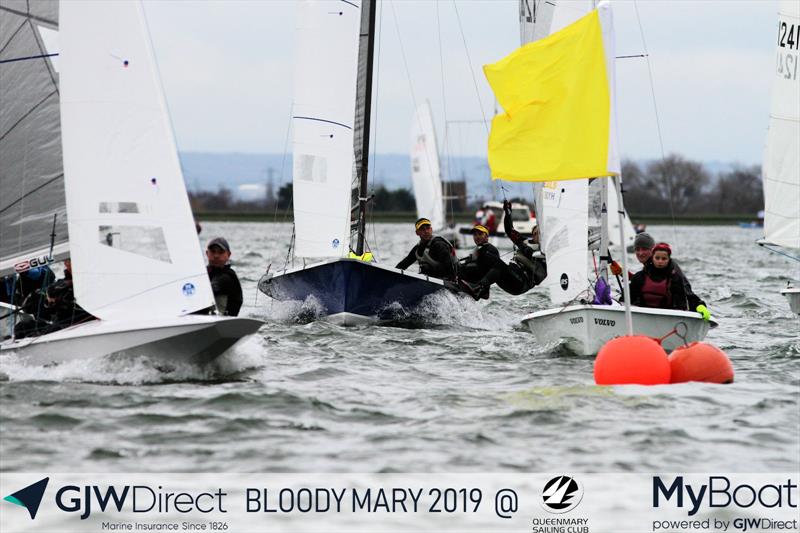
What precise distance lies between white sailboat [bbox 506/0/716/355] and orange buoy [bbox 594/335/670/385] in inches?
30.5

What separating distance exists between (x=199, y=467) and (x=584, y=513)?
2.37 meters

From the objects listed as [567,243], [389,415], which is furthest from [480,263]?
[389,415]

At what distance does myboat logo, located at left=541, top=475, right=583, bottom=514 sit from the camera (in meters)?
7.74

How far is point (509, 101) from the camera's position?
11.9 meters

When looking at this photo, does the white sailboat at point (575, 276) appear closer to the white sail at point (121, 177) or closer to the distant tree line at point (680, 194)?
the white sail at point (121, 177)

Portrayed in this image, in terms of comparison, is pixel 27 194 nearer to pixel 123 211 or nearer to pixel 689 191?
pixel 123 211

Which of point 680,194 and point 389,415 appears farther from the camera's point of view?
point 680,194

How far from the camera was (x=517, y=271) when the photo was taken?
56.4ft

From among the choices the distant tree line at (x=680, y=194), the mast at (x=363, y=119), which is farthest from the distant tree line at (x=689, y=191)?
the mast at (x=363, y=119)

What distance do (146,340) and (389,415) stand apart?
2.20m

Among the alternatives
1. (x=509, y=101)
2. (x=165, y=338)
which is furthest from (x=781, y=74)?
(x=165, y=338)

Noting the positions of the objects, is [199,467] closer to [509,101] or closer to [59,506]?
[59,506]

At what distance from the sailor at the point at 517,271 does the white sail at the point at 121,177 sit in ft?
20.6

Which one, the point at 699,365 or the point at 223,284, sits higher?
the point at 223,284
